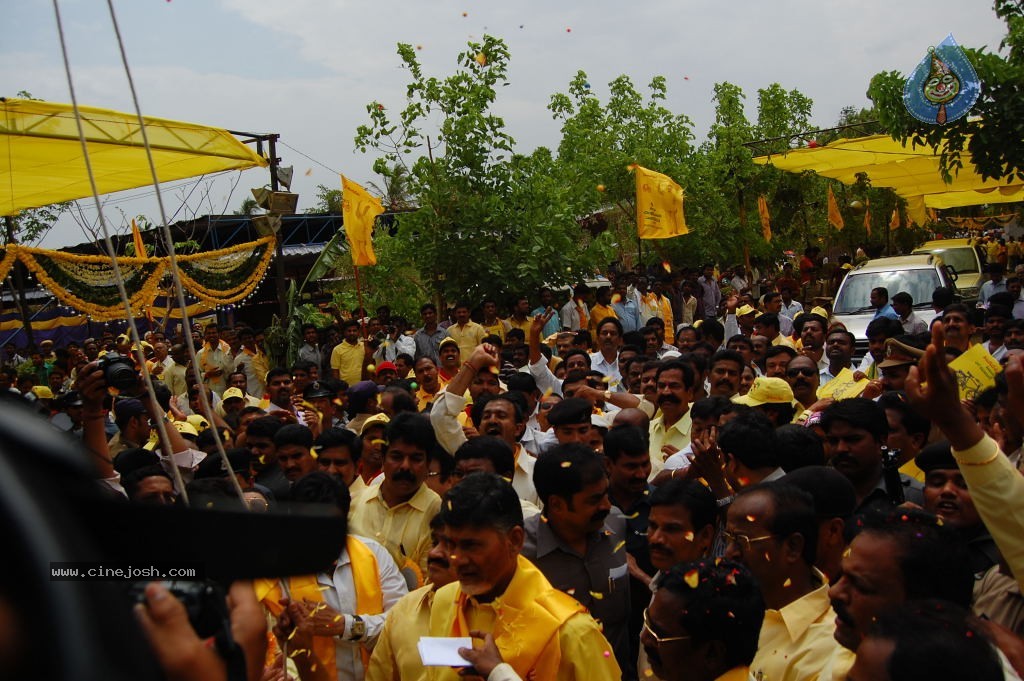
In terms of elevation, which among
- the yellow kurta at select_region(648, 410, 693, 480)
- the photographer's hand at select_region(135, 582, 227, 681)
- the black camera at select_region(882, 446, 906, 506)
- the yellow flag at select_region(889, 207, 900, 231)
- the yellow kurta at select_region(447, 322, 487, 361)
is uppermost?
the yellow flag at select_region(889, 207, 900, 231)

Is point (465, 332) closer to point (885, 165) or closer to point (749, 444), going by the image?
point (749, 444)

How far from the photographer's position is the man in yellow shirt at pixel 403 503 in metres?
4.12

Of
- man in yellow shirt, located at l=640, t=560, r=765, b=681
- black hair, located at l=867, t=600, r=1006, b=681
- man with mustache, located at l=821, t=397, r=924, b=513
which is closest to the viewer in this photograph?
black hair, located at l=867, t=600, r=1006, b=681

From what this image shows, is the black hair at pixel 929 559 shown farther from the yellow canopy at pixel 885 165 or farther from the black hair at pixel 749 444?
the yellow canopy at pixel 885 165

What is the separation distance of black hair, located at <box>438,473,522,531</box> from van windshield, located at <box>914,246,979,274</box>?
19.4m

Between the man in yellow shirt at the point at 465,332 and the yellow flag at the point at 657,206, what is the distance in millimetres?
3872

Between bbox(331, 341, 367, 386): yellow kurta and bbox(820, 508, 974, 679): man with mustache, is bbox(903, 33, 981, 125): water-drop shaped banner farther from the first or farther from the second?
bbox(820, 508, 974, 679): man with mustache

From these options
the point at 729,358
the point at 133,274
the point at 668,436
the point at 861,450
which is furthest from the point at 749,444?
the point at 133,274

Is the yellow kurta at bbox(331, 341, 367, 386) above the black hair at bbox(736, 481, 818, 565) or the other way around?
above

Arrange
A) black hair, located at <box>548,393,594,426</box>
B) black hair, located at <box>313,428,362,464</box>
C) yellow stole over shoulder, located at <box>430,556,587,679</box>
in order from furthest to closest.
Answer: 1. black hair, located at <box>548,393,594,426</box>
2. black hair, located at <box>313,428,362,464</box>
3. yellow stole over shoulder, located at <box>430,556,587,679</box>

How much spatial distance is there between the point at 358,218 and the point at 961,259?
553 inches

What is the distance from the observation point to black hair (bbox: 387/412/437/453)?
4355 mm

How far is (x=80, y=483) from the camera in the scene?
2.15 ft

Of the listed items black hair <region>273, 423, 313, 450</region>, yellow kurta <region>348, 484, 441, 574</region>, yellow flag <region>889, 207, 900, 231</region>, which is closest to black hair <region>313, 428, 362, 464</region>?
black hair <region>273, 423, 313, 450</region>
